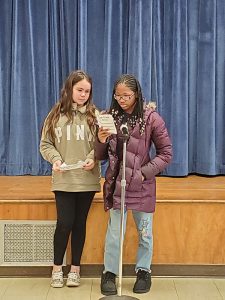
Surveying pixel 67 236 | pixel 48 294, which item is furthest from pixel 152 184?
pixel 48 294

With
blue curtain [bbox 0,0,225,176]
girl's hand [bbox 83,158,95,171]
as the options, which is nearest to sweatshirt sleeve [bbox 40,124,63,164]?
girl's hand [bbox 83,158,95,171]

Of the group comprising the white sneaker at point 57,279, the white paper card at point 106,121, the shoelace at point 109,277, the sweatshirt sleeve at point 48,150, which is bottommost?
the white sneaker at point 57,279

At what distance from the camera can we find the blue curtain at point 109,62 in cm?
386

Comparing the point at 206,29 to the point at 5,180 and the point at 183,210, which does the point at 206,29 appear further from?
the point at 5,180

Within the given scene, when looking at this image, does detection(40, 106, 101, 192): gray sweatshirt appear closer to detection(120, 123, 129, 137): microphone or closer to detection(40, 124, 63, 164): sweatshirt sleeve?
detection(40, 124, 63, 164): sweatshirt sleeve

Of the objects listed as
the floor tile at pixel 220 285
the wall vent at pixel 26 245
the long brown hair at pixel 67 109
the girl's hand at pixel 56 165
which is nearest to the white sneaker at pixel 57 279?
the wall vent at pixel 26 245

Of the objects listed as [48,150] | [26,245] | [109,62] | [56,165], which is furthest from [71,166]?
[109,62]

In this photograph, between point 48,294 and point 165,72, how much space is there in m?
1.85

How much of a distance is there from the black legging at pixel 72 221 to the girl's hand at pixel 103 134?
1.26 feet

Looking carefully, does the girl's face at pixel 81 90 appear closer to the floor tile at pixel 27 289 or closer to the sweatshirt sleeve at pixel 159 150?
the sweatshirt sleeve at pixel 159 150

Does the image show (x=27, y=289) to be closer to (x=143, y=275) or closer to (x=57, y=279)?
(x=57, y=279)

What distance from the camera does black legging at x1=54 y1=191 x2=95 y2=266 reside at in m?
2.86

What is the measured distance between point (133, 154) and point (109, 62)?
133cm

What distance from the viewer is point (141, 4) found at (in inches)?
149
